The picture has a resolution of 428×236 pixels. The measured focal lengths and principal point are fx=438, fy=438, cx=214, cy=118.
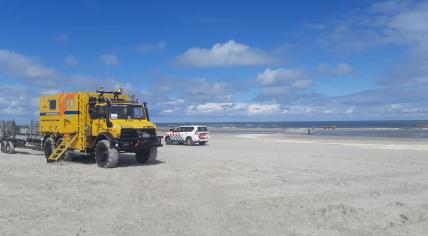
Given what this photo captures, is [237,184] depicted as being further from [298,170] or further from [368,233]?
[368,233]

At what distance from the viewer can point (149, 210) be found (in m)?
9.55

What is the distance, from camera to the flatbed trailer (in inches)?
879

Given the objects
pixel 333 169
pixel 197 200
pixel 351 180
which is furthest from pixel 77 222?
pixel 333 169

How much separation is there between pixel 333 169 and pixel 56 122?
1231cm

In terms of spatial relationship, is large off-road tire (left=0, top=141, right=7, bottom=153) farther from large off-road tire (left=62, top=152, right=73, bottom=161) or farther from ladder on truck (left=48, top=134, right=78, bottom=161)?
ladder on truck (left=48, top=134, right=78, bottom=161)

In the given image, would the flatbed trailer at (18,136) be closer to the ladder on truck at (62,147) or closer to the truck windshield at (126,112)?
the ladder on truck at (62,147)

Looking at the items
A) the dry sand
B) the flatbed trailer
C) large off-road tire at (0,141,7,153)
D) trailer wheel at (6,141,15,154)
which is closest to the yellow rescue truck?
the dry sand

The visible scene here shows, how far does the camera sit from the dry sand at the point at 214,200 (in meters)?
8.15

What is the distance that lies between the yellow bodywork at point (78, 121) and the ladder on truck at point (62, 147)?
0.15 meters

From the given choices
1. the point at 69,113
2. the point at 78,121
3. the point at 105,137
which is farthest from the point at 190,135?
the point at 105,137

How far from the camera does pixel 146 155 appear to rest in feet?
62.5

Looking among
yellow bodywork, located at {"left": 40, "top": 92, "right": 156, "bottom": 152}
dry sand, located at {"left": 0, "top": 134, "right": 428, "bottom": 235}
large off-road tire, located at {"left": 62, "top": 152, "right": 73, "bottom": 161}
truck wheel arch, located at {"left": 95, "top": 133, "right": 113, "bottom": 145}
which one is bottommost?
dry sand, located at {"left": 0, "top": 134, "right": 428, "bottom": 235}

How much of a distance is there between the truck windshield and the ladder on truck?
2.37 metres

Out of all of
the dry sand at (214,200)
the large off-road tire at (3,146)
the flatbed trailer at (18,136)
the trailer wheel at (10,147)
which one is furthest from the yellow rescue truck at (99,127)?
the large off-road tire at (3,146)
